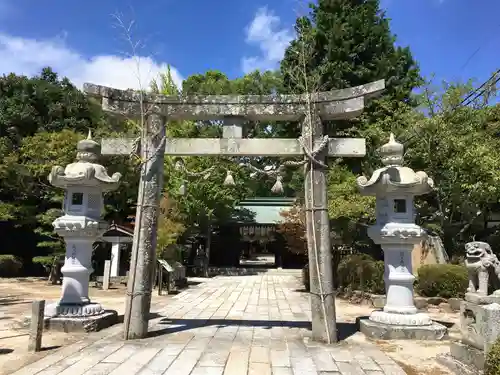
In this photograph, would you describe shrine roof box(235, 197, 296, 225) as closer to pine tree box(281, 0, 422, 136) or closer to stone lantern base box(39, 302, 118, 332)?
pine tree box(281, 0, 422, 136)

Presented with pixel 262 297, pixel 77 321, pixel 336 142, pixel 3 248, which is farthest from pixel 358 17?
pixel 3 248

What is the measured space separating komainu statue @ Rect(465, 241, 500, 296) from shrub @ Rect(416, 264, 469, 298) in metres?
6.09

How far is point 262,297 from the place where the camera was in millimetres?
14719

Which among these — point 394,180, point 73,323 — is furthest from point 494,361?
point 73,323

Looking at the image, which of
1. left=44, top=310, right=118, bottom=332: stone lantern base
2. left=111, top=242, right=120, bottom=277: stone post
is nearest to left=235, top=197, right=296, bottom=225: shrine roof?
left=111, top=242, right=120, bottom=277: stone post

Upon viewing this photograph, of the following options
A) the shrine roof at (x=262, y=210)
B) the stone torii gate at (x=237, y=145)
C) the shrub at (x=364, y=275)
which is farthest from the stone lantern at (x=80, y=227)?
the shrine roof at (x=262, y=210)

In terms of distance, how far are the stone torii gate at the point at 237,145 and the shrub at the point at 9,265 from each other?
62.3ft

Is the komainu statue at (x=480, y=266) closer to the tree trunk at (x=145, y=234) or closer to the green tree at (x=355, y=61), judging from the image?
the tree trunk at (x=145, y=234)

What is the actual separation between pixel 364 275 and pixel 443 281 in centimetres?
252

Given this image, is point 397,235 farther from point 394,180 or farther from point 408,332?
point 408,332

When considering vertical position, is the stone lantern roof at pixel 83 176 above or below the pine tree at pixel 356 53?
below

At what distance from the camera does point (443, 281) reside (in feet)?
41.0

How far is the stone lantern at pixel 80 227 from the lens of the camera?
26.0 ft

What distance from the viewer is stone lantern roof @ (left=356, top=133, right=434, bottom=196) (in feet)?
25.2
